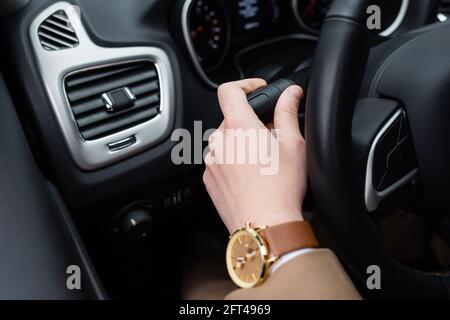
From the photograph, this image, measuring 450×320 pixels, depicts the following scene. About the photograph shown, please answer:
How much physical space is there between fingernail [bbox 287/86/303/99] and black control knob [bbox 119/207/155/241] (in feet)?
1.67

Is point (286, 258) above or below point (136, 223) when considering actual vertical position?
above

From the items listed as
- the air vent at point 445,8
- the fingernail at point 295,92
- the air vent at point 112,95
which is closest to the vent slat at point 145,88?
the air vent at point 112,95

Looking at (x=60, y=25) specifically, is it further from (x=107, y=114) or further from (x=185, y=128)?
(x=185, y=128)

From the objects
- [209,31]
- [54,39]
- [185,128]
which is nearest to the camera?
[54,39]

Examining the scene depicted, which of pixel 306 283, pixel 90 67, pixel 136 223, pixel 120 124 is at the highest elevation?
pixel 90 67

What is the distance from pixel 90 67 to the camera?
0.91m

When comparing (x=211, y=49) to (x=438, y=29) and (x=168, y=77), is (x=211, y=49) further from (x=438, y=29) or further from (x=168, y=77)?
(x=438, y=29)

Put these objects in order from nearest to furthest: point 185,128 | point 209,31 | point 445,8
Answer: point 185,128 < point 209,31 < point 445,8

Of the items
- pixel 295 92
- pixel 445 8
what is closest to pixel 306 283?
pixel 295 92

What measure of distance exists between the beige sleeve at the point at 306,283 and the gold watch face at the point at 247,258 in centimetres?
1

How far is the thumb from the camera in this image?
0.68 meters

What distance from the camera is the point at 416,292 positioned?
2.21 feet

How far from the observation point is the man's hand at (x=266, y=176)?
0.66m

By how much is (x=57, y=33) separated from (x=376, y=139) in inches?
22.9
